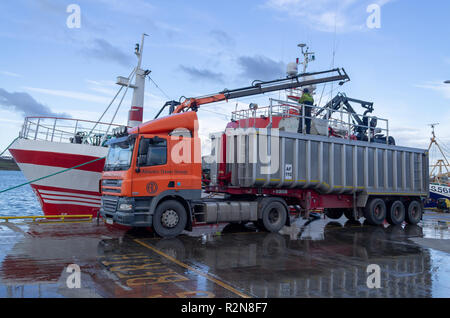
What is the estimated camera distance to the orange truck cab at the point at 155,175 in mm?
9516

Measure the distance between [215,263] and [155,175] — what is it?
3.42m

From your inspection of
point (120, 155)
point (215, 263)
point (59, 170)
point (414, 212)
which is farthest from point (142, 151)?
point (414, 212)

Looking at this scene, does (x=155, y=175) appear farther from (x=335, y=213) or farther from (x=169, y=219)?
(x=335, y=213)

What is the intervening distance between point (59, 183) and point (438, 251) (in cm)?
1318

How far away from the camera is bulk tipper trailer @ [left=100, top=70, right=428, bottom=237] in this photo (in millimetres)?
9758

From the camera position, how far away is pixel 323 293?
559 centimetres

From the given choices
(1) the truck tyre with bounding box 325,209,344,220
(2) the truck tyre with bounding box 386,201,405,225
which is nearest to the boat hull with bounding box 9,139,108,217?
(1) the truck tyre with bounding box 325,209,344,220

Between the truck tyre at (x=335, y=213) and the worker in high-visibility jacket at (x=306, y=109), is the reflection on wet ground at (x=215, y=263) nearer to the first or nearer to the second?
the worker in high-visibility jacket at (x=306, y=109)

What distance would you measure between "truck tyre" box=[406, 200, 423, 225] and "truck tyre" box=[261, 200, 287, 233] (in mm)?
6790

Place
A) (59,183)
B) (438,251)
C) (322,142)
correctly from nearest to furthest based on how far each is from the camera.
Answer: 1. (438,251)
2. (322,142)
3. (59,183)

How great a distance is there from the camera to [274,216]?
12.1 m

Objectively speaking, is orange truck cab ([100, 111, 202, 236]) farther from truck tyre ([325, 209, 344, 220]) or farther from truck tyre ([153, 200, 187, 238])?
truck tyre ([325, 209, 344, 220])
